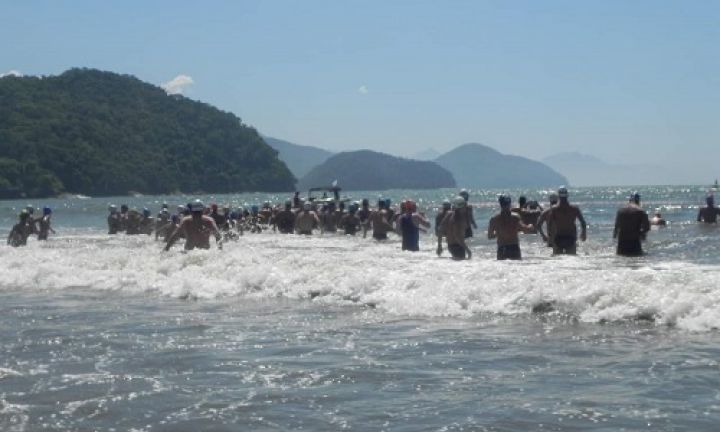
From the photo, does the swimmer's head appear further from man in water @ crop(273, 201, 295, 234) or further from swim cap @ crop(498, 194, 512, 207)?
man in water @ crop(273, 201, 295, 234)

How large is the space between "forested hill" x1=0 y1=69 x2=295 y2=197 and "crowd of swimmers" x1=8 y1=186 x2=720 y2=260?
328 feet

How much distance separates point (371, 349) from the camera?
8891mm

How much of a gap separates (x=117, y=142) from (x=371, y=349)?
145m

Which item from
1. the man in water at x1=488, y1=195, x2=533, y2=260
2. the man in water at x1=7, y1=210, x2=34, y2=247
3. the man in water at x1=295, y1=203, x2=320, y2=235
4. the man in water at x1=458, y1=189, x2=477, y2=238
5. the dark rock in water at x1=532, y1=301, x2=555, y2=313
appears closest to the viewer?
the dark rock in water at x1=532, y1=301, x2=555, y2=313

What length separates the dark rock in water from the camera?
34.9 ft

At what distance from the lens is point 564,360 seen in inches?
318

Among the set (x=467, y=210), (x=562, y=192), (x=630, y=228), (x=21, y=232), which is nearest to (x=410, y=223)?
(x=467, y=210)

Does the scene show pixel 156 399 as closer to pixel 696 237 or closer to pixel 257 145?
pixel 696 237

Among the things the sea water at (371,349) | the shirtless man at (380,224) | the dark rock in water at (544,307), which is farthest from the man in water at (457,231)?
the shirtless man at (380,224)

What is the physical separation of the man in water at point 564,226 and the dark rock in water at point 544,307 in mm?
4660

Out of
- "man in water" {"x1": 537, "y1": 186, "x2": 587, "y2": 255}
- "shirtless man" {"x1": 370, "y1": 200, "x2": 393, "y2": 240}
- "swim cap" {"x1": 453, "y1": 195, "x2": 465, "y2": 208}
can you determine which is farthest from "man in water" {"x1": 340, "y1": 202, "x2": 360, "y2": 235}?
"man in water" {"x1": 537, "y1": 186, "x2": 587, "y2": 255}

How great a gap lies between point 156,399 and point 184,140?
162 metres

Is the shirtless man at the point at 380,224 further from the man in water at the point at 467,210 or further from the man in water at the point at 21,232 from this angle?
the man in water at the point at 21,232

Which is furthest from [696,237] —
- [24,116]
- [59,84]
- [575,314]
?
[59,84]
